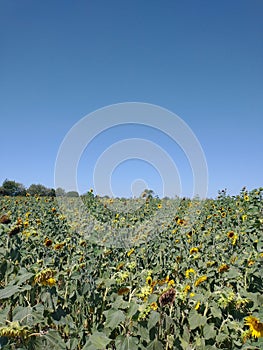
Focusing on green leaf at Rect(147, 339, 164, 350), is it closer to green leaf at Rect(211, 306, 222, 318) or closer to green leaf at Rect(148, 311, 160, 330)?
green leaf at Rect(148, 311, 160, 330)

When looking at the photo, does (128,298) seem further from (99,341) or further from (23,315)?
(23,315)

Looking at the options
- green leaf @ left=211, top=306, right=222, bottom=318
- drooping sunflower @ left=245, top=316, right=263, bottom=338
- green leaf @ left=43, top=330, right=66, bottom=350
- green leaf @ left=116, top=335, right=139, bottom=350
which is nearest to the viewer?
green leaf @ left=43, top=330, right=66, bottom=350

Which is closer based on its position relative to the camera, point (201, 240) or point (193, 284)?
point (193, 284)

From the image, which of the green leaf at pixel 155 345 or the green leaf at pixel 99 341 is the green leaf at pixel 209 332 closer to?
the green leaf at pixel 155 345

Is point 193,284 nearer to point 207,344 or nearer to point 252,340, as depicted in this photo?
point 207,344

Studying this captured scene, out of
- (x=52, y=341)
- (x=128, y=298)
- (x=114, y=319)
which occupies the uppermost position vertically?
(x=128, y=298)

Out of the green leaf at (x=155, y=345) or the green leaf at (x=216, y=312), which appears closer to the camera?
the green leaf at (x=155, y=345)

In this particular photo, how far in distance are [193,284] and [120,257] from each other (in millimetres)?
1434

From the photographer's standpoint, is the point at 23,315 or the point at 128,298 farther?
the point at 128,298

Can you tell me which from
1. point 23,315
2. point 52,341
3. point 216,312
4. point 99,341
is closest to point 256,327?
point 216,312

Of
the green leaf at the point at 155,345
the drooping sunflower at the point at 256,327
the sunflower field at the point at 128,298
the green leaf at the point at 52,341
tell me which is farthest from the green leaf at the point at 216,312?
the green leaf at the point at 52,341

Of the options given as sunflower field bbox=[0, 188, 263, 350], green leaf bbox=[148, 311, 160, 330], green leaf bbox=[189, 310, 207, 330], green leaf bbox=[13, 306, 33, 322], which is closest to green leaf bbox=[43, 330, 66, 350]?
sunflower field bbox=[0, 188, 263, 350]

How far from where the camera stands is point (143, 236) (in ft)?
14.2

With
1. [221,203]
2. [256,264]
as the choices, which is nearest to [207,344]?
[256,264]
